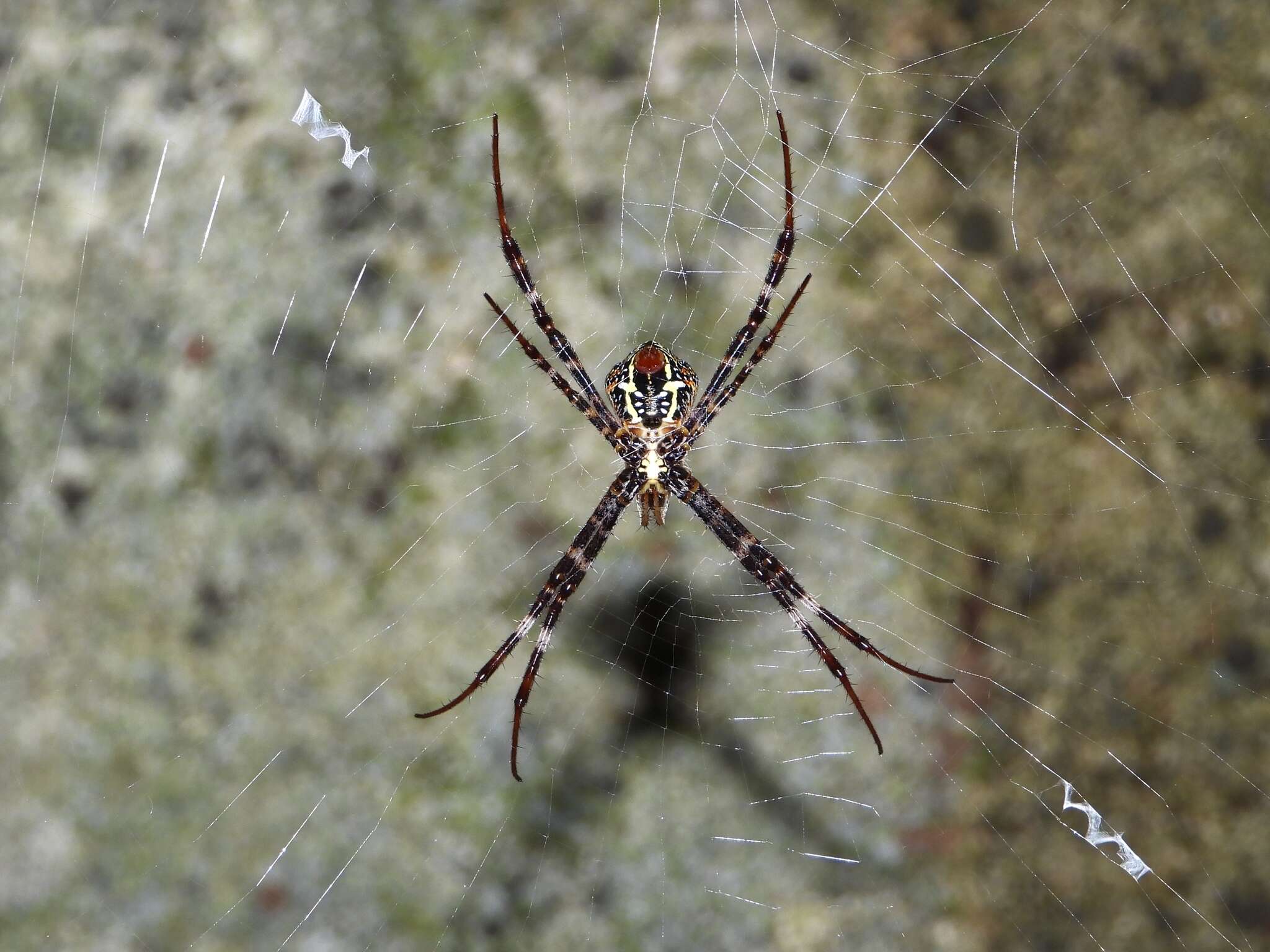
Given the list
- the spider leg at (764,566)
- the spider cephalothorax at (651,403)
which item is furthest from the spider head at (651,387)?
the spider leg at (764,566)

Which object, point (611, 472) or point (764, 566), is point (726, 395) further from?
point (611, 472)

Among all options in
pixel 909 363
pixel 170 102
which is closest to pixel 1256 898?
pixel 909 363

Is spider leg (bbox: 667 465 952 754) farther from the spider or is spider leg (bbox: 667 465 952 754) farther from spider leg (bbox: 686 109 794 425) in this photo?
spider leg (bbox: 686 109 794 425)

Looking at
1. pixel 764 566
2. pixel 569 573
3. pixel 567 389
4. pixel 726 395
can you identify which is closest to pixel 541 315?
pixel 567 389

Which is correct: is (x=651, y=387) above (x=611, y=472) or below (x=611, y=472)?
above

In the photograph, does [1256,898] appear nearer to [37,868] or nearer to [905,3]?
[905,3]

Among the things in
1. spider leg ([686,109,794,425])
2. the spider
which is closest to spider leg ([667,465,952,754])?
the spider

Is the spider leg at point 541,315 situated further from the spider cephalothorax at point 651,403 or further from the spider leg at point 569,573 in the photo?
the spider leg at point 569,573
